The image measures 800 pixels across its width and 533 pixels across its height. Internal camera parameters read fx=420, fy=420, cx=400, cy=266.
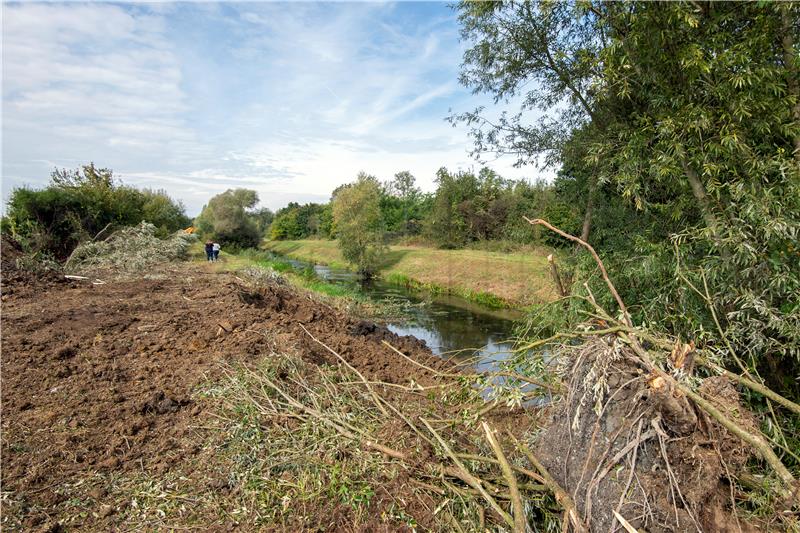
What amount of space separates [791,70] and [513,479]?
19.3ft

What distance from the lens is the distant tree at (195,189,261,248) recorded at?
1622 inches

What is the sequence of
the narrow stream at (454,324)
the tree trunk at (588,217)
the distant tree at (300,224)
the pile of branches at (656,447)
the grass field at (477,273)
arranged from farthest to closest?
the distant tree at (300,224) < the grass field at (477,273) < the narrow stream at (454,324) < the tree trunk at (588,217) < the pile of branches at (656,447)

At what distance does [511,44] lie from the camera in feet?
30.5

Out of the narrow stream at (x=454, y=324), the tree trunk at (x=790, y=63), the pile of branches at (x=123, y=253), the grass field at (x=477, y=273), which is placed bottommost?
the narrow stream at (x=454, y=324)

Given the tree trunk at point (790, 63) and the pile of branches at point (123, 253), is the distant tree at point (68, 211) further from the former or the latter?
the tree trunk at point (790, 63)

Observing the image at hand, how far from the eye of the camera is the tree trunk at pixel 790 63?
16.4 feet

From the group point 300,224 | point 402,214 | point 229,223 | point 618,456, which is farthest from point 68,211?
point 300,224

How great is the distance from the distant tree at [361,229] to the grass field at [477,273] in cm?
133

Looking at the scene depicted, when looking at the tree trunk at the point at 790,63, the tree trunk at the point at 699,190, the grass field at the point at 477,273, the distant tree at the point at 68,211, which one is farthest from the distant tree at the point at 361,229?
the tree trunk at the point at 790,63

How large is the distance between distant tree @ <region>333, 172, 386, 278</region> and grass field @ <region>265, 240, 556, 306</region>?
4.38ft

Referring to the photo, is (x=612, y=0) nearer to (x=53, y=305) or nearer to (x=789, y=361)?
(x=789, y=361)

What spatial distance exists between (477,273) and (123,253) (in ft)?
52.9

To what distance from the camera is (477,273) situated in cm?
2270

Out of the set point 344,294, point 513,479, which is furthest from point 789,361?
point 344,294
